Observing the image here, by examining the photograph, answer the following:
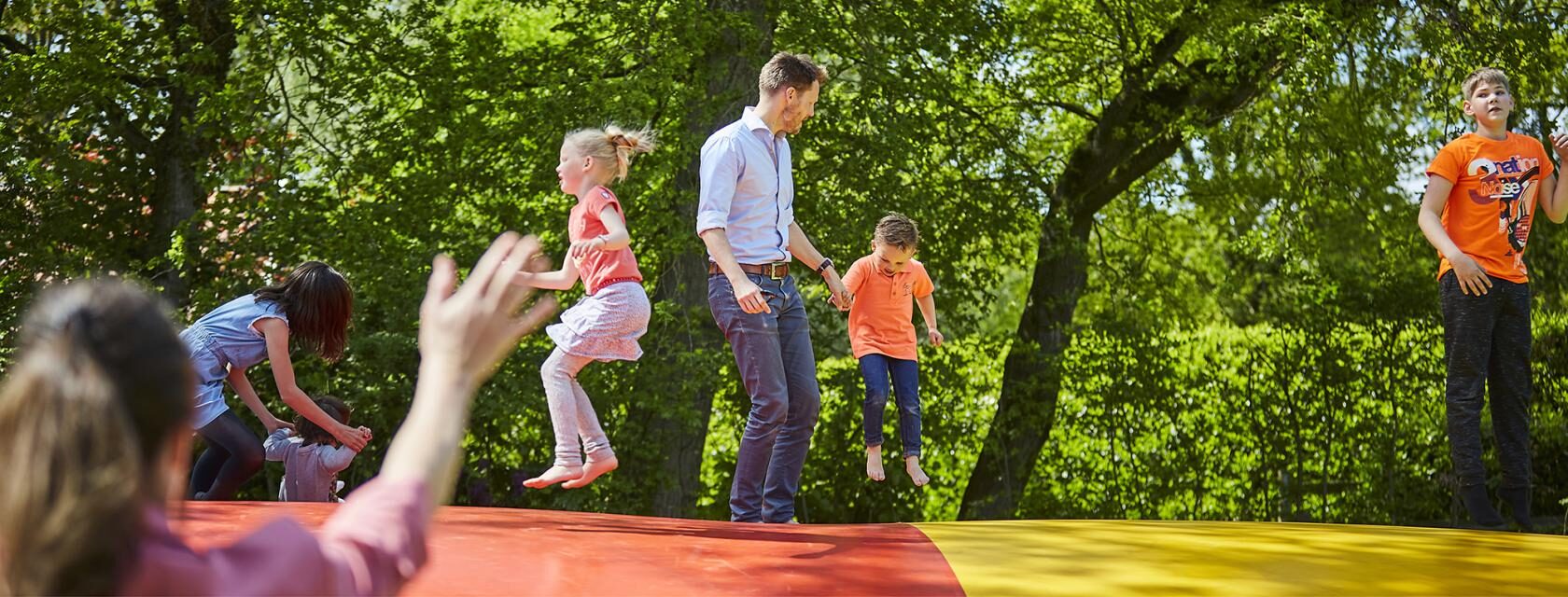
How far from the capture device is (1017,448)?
1170cm

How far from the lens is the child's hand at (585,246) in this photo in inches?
184

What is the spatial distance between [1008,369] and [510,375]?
13.9 ft

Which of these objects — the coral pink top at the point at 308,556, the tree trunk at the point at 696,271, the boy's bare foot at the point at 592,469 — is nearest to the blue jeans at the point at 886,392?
the boy's bare foot at the point at 592,469

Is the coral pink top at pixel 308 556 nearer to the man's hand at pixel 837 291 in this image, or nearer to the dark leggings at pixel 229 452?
the man's hand at pixel 837 291

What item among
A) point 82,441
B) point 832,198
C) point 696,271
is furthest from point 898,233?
point 82,441

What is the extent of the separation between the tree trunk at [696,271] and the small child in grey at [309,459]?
4027 mm

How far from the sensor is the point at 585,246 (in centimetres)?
483

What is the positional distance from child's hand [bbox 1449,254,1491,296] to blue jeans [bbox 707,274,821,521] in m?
2.45

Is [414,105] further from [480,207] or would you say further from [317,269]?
[317,269]

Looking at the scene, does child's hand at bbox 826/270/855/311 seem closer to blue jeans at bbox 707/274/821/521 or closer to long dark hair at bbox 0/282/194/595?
blue jeans at bbox 707/274/821/521

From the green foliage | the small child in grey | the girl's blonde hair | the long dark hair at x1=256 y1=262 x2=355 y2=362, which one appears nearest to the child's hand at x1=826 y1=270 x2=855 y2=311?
the girl's blonde hair

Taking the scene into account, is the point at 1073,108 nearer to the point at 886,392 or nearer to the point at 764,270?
the point at 886,392

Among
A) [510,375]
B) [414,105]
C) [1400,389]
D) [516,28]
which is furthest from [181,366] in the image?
[516,28]

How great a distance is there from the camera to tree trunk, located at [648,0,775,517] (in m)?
10.1
